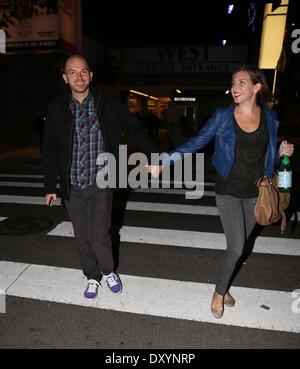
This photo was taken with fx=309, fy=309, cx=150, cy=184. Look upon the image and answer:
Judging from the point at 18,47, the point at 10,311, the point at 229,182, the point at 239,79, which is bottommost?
the point at 10,311

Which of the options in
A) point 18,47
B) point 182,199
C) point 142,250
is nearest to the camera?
point 142,250

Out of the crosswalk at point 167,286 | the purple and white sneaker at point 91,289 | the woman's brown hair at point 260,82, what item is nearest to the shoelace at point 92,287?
the purple and white sneaker at point 91,289

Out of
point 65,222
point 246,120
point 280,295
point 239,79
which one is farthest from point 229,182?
point 65,222

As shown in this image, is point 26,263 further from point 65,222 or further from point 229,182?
point 229,182

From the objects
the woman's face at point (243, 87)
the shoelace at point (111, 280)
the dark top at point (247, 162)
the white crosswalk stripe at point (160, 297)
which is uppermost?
the woman's face at point (243, 87)

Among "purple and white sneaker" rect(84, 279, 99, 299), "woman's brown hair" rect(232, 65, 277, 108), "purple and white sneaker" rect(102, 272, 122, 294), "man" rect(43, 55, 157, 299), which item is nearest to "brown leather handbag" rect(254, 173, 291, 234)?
"woman's brown hair" rect(232, 65, 277, 108)

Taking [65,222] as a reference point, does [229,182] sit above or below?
above

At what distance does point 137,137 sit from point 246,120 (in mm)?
1065

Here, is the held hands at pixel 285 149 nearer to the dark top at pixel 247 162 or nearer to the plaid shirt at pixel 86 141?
the dark top at pixel 247 162

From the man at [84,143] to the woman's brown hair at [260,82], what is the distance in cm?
110

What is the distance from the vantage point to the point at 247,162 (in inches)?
107

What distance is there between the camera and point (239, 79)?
2688 millimetres

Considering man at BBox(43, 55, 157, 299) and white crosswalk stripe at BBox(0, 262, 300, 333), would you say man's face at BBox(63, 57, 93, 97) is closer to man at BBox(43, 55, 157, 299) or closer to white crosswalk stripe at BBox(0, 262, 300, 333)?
man at BBox(43, 55, 157, 299)

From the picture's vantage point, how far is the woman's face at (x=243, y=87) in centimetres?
267
